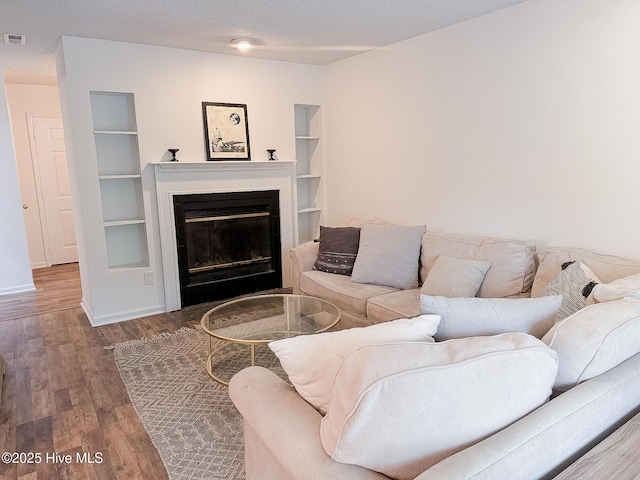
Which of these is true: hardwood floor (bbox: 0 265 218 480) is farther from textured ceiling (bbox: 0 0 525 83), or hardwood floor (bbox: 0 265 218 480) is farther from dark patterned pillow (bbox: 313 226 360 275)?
textured ceiling (bbox: 0 0 525 83)

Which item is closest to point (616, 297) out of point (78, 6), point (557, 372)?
point (557, 372)

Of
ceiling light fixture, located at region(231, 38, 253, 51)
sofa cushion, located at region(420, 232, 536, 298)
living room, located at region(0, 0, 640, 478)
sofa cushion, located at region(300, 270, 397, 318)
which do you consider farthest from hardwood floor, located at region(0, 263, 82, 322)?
sofa cushion, located at region(420, 232, 536, 298)

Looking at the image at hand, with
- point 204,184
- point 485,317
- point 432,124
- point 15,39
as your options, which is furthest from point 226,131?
point 485,317

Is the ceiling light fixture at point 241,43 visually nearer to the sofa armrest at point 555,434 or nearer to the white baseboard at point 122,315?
the white baseboard at point 122,315

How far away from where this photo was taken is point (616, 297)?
5.66 feet

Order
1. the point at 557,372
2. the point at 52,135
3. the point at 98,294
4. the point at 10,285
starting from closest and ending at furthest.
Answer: the point at 557,372 < the point at 98,294 < the point at 10,285 < the point at 52,135

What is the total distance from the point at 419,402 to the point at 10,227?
18.0 feet

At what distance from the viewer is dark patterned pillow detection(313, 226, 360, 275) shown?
374 centimetres

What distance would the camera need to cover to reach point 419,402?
0.95 meters

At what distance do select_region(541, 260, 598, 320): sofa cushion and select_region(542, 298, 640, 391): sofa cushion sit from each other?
715mm

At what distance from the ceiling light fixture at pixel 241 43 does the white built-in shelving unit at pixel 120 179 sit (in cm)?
103

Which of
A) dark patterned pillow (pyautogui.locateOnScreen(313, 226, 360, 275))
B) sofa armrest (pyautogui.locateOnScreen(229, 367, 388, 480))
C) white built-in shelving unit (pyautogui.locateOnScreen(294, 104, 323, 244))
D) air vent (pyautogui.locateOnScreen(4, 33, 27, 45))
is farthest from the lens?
white built-in shelving unit (pyautogui.locateOnScreen(294, 104, 323, 244))

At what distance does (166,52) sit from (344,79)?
1717 millimetres

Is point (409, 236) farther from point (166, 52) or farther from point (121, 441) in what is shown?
point (166, 52)
